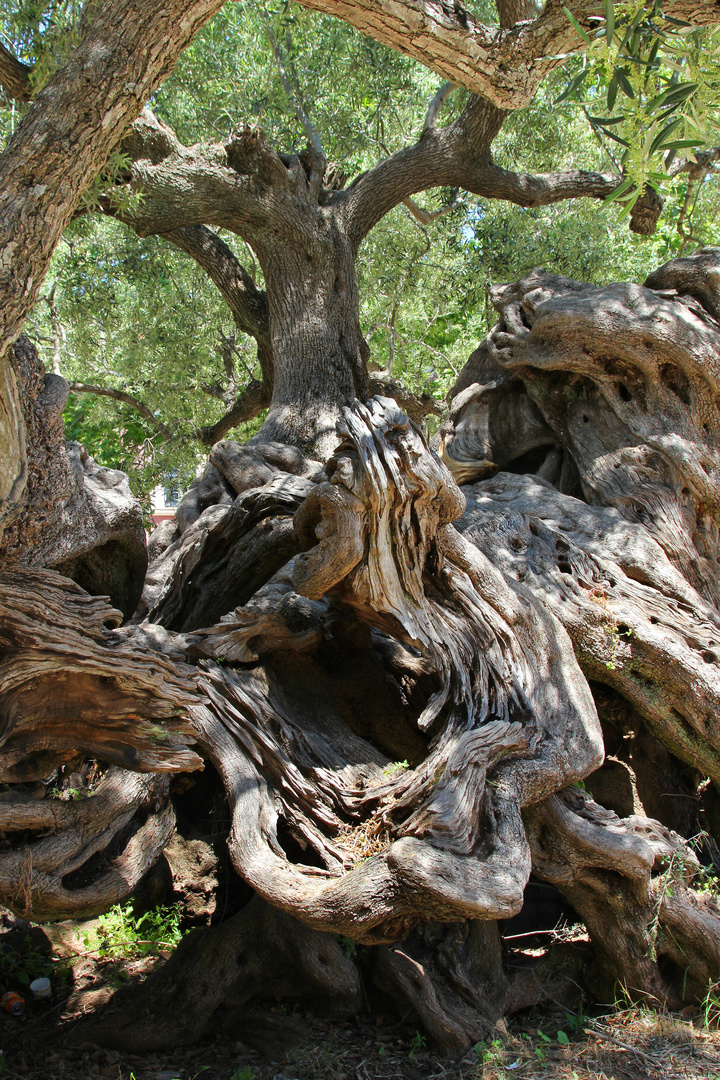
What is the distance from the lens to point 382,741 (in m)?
4.85

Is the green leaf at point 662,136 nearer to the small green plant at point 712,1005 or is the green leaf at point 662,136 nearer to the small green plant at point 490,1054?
the small green plant at point 490,1054

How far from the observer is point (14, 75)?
489 cm

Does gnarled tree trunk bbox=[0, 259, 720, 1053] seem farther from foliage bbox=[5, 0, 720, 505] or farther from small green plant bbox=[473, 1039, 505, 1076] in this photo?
foliage bbox=[5, 0, 720, 505]

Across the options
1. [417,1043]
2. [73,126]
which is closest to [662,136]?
[73,126]

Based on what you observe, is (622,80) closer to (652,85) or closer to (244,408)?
(652,85)

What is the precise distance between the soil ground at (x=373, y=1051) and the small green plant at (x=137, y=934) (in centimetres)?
52

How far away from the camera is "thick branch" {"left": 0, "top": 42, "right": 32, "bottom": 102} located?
483 centimetres

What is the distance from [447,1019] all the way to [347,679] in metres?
1.93

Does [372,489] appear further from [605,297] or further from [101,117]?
[605,297]

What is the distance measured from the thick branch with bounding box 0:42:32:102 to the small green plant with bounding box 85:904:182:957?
515cm

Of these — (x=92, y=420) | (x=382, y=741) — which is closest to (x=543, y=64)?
(x=382, y=741)

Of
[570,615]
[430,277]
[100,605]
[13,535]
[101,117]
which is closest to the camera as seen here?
[101,117]

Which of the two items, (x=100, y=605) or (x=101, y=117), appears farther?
(x=100, y=605)

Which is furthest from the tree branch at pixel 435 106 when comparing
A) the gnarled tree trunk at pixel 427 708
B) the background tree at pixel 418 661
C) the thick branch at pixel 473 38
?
the thick branch at pixel 473 38
